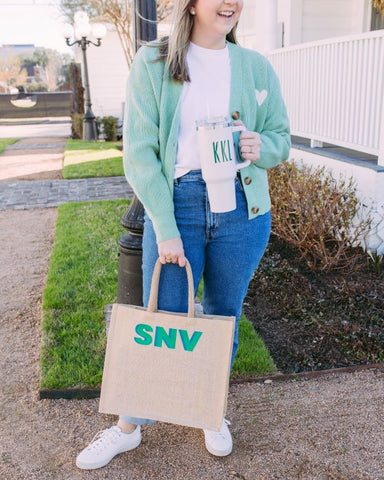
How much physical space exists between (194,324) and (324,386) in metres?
1.30

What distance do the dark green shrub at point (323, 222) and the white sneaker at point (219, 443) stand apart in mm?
2223

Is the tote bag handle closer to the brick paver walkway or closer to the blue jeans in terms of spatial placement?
the blue jeans

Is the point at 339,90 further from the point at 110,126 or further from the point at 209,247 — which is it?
the point at 110,126

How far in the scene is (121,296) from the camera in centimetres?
333

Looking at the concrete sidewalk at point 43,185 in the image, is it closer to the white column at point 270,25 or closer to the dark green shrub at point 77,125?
the white column at point 270,25

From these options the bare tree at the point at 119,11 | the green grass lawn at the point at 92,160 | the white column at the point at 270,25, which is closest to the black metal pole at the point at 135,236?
the white column at the point at 270,25

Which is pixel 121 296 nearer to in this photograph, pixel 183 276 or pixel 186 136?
pixel 183 276

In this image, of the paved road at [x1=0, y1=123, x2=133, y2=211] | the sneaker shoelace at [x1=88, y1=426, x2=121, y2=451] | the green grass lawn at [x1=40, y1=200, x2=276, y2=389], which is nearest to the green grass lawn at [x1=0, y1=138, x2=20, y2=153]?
the paved road at [x1=0, y1=123, x2=133, y2=211]

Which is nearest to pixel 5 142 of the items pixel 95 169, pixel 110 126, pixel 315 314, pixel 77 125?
pixel 77 125

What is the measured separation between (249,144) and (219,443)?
4.41 feet

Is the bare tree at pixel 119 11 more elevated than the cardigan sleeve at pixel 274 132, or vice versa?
the bare tree at pixel 119 11

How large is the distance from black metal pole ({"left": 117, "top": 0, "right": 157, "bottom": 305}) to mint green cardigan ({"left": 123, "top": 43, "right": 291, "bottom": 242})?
1.09 metres

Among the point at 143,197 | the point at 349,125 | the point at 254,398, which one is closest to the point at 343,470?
the point at 254,398

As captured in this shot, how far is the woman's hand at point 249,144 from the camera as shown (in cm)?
193
